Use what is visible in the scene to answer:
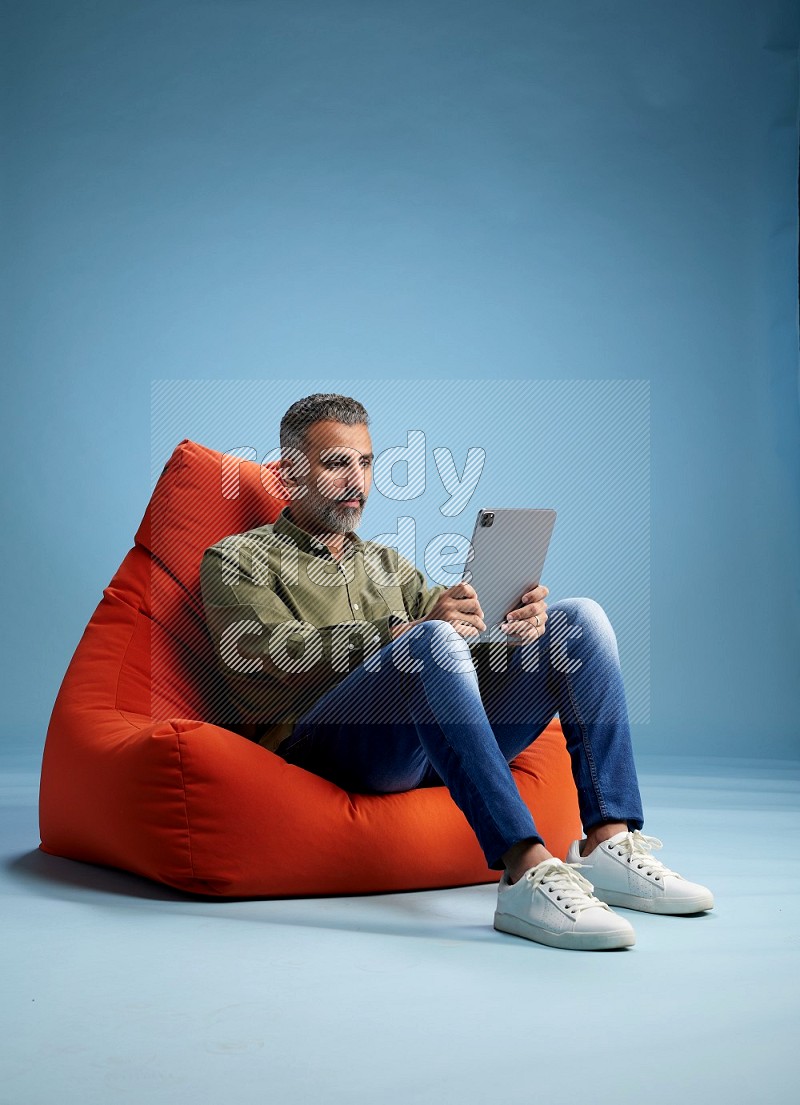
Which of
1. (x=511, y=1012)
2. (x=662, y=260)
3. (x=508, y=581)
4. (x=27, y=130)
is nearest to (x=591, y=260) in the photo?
(x=662, y=260)

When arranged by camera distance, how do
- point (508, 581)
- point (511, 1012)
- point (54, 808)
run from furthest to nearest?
point (54, 808) < point (508, 581) < point (511, 1012)

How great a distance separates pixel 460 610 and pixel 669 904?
1.64 feet

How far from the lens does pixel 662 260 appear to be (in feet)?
12.9

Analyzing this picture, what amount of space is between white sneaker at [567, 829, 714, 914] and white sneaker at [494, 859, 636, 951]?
16 cm

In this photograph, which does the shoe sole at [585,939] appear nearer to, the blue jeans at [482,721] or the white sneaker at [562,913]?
the white sneaker at [562,913]

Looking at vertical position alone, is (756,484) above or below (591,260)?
below

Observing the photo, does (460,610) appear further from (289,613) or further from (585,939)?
(585,939)

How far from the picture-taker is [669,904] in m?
1.79

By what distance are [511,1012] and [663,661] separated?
8.61 feet

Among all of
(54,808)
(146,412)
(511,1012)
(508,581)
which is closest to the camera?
(511,1012)

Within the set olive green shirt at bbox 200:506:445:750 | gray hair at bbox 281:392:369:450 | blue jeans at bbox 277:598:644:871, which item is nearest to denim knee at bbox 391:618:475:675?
blue jeans at bbox 277:598:644:871

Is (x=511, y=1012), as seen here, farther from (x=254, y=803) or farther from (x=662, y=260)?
(x=662, y=260)

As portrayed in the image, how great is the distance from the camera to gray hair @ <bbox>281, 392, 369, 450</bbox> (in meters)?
2.11

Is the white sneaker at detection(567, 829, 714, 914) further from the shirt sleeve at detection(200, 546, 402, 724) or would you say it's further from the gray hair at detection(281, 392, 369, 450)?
the gray hair at detection(281, 392, 369, 450)
